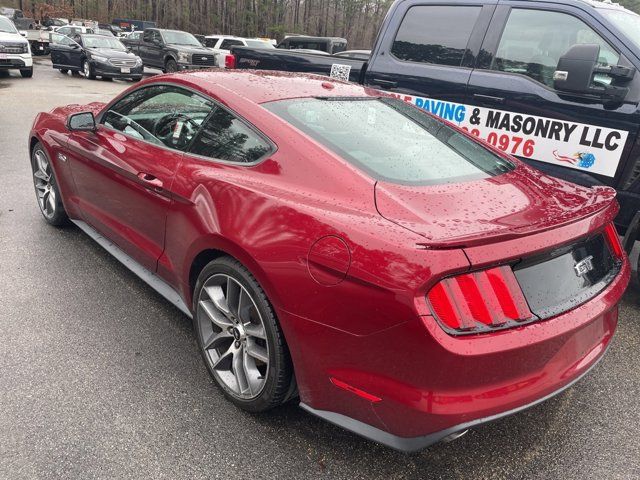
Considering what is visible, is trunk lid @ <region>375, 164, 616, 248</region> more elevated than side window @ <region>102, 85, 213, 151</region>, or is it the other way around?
side window @ <region>102, 85, 213, 151</region>

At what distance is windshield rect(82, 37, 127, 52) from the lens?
59.3 ft

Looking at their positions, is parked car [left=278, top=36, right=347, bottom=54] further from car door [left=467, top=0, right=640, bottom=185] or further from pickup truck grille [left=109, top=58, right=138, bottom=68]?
car door [left=467, top=0, right=640, bottom=185]

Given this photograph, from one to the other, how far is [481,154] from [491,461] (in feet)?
4.87

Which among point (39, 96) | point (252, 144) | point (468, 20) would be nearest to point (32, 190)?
point (252, 144)

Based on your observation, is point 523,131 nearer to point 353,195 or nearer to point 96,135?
point 353,195

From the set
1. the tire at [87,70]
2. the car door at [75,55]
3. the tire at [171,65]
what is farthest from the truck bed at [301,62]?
the car door at [75,55]

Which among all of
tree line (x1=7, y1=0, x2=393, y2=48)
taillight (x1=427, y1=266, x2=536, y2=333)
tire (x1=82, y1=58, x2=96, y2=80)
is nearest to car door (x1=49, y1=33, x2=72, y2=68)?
tire (x1=82, y1=58, x2=96, y2=80)

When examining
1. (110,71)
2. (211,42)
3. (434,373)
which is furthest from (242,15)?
(434,373)

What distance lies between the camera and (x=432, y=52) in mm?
4480

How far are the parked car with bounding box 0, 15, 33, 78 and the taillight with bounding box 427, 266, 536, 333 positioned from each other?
17008 millimetres

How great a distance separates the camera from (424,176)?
2.20 meters

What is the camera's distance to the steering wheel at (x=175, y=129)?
9.05 feet

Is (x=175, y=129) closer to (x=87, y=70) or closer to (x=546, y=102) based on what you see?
(x=546, y=102)

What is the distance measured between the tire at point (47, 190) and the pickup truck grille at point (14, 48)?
12982 millimetres
